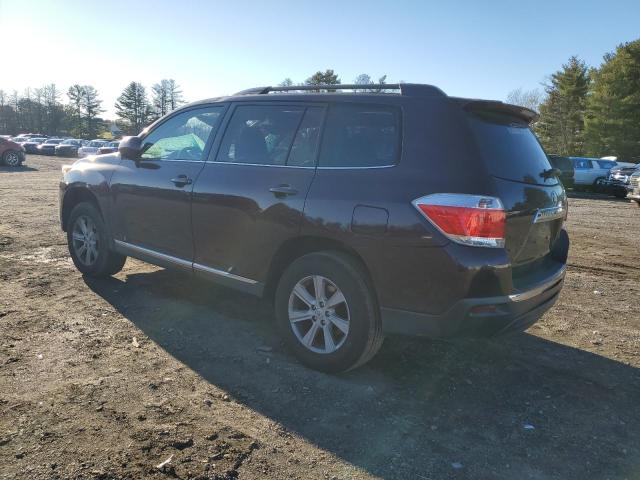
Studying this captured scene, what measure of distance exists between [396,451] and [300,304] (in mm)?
1283

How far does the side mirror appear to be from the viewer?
4846 mm

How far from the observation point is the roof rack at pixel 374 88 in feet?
10.7

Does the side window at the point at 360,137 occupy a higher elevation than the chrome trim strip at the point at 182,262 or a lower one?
higher

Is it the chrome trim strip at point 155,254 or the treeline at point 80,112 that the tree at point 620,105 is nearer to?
the chrome trim strip at point 155,254

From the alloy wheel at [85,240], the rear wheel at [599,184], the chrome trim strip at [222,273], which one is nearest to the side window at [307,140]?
the chrome trim strip at [222,273]

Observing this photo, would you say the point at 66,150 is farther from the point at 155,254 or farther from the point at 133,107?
the point at 133,107

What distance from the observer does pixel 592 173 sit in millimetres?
24266

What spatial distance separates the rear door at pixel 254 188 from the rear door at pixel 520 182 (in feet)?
3.88

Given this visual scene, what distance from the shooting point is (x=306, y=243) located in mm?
3529

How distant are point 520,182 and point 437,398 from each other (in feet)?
4.93

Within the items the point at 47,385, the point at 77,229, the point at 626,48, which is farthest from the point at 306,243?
the point at 626,48

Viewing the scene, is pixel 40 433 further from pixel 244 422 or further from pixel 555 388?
pixel 555 388

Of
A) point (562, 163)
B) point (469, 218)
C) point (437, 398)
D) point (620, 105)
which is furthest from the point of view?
point (620, 105)

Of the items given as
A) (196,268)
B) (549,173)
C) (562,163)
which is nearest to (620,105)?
(562,163)
